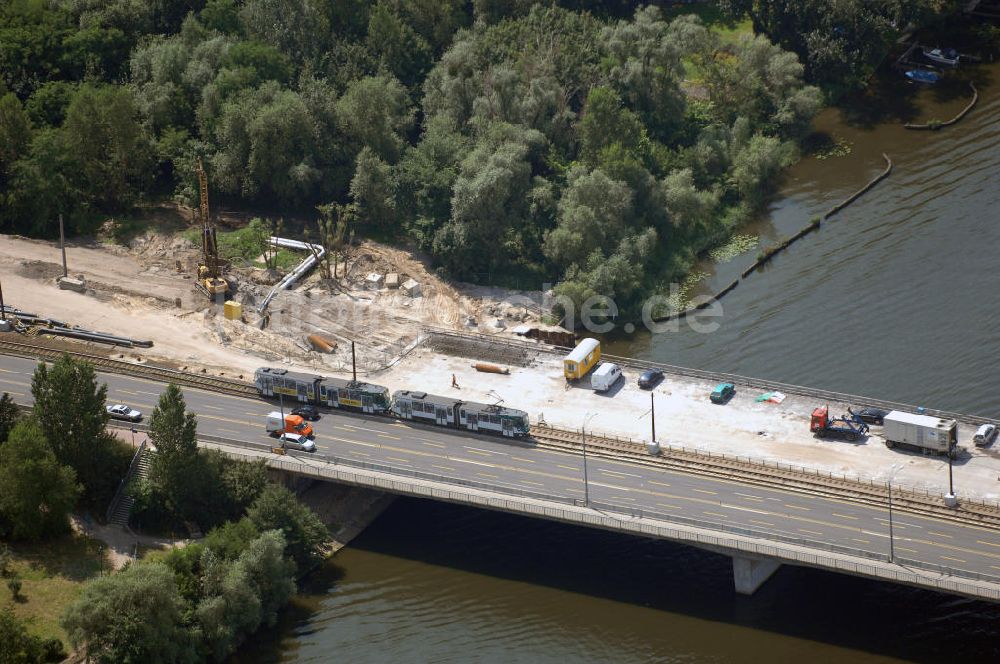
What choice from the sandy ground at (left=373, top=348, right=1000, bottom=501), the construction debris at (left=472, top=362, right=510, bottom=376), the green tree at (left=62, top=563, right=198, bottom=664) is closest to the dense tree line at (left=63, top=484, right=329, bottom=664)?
the green tree at (left=62, top=563, right=198, bottom=664)

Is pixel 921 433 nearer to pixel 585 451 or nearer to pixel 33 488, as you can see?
pixel 585 451

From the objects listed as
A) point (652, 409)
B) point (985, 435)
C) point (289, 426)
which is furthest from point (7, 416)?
point (985, 435)

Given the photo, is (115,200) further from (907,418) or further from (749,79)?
(907,418)

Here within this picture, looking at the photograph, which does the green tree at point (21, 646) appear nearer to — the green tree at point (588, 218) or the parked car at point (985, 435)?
the green tree at point (588, 218)

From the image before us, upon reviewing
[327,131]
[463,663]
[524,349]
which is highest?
[327,131]

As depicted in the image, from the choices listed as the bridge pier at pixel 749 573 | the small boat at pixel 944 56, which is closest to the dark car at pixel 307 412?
the bridge pier at pixel 749 573

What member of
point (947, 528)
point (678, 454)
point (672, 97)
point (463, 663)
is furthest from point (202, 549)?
point (672, 97)
